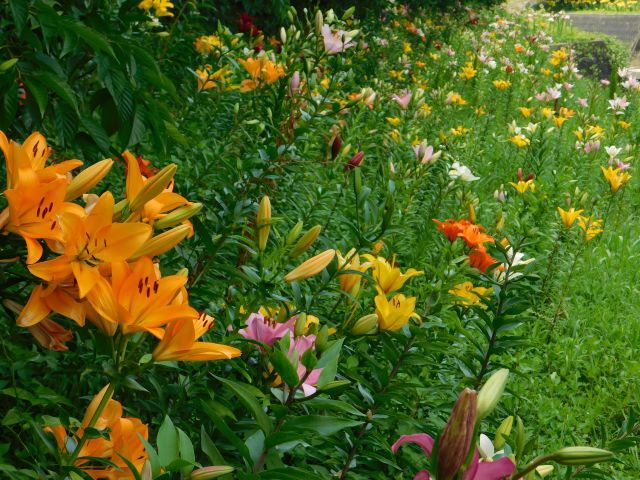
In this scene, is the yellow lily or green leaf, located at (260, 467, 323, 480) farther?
the yellow lily

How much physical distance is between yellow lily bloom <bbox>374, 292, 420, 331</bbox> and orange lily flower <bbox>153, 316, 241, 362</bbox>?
0.45 m

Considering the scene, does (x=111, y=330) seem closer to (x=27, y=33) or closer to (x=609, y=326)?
(x=27, y=33)

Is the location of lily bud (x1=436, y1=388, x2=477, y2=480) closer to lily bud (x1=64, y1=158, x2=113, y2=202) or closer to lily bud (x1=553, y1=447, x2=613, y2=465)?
lily bud (x1=553, y1=447, x2=613, y2=465)

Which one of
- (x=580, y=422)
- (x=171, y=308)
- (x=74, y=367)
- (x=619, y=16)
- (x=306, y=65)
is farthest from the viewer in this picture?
(x=619, y=16)

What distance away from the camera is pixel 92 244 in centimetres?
77

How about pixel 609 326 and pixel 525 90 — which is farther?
pixel 525 90

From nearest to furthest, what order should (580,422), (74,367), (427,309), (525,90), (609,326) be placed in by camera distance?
(74,367) < (427,309) < (580,422) < (609,326) < (525,90)

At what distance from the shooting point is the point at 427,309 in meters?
1.44

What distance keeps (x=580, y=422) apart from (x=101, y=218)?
7.06 feet

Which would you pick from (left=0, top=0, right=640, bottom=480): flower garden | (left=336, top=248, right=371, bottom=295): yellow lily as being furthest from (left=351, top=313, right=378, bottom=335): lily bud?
(left=336, top=248, right=371, bottom=295): yellow lily

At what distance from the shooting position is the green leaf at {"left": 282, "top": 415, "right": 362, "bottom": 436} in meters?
0.75

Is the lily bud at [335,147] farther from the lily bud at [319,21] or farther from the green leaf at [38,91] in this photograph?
the green leaf at [38,91]

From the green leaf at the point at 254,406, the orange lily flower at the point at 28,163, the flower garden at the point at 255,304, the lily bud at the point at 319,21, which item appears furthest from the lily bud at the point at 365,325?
the lily bud at the point at 319,21

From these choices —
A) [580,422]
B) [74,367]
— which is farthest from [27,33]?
[580,422]
